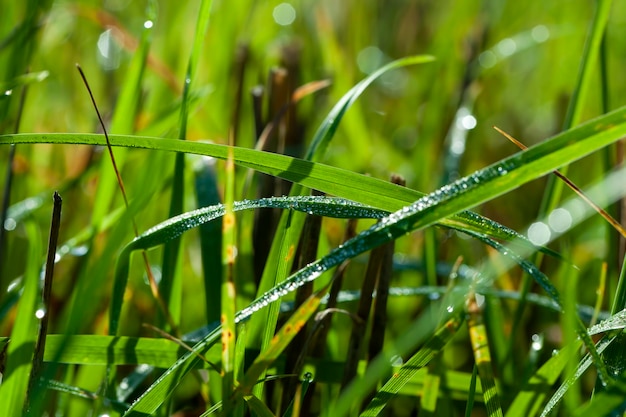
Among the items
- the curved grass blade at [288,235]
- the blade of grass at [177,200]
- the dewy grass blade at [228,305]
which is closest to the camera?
the dewy grass blade at [228,305]

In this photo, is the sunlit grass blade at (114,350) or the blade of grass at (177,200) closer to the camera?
the sunlit grass blade at (114,350)

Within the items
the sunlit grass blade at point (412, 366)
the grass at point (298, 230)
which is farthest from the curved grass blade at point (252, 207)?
the sunlit grass blade at point (412, 366)

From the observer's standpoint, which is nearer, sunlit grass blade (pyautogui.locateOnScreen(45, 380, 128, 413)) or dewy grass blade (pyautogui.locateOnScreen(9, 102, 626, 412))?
dewy grass blade (pyautogui.locateOnScreen(9, 102, 626, 412))

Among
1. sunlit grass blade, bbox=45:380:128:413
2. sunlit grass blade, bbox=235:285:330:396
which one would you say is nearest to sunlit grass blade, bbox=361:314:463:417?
sunlit grass blade, bbox=235:285:330:396

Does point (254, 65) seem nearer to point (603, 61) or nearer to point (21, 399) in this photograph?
point (603, 61)

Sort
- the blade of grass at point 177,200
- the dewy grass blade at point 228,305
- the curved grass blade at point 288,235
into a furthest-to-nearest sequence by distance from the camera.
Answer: the blade of grass at point 177,200, the curved grass blade at point 288,235, the dewy grass blade at point 228,305

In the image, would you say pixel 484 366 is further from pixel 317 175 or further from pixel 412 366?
pixel 317 175

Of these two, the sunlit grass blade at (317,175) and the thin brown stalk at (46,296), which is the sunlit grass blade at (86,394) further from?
the sunlit grass blade at (317,175)

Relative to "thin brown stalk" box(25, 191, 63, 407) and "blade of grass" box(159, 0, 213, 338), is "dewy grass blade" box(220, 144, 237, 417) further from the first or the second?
"blade of grass" box(159, 0, 213, 338)
